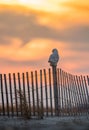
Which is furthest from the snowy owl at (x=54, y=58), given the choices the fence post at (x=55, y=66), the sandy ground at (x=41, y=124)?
the sandy ground at (x=41, y=124)

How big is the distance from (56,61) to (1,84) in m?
3.19

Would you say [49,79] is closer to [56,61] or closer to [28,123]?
[56,61]

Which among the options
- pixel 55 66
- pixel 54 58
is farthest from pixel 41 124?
pixel 54 58

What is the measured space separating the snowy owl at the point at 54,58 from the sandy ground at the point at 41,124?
2.99 metres

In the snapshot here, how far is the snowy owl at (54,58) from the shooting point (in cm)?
2272

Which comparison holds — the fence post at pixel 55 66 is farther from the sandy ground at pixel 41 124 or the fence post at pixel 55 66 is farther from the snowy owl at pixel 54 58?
the sandy ground at pixel 41 124

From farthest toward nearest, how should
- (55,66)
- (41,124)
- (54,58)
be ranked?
(54,58) → (55,66) → (41,124)

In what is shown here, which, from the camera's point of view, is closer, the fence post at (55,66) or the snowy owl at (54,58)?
the fence post at (55,66)

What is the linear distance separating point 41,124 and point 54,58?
4935 millimetres

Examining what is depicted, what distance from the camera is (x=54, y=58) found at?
23344mm

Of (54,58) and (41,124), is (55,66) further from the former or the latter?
(41,124)

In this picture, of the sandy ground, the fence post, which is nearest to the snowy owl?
the fence post

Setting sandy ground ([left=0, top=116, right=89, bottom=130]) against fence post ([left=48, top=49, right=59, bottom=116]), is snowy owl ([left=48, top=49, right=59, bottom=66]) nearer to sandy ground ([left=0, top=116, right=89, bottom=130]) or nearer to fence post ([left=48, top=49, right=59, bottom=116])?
fence post ([left=48, top=49, right=59, bottom=116])

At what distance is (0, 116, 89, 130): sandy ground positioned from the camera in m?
18.1
